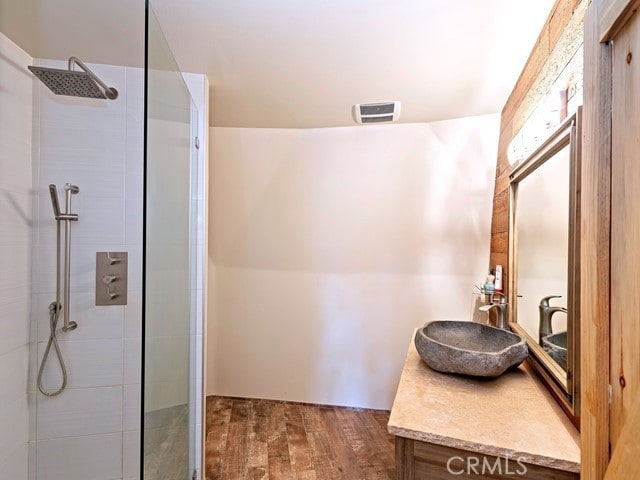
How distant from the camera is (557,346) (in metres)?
1.01

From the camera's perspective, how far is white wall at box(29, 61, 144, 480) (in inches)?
55.4

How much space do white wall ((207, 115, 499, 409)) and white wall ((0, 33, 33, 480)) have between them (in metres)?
1.13

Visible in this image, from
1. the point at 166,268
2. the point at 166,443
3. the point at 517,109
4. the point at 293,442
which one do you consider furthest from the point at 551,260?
the point at 293,442

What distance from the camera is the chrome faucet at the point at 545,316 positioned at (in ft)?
3.56

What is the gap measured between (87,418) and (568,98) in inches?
95.7

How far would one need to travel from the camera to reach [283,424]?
2131mm

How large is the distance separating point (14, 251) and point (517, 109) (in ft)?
8.43

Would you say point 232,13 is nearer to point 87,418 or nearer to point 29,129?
point 29,129

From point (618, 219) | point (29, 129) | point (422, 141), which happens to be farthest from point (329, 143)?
point (618, 219)

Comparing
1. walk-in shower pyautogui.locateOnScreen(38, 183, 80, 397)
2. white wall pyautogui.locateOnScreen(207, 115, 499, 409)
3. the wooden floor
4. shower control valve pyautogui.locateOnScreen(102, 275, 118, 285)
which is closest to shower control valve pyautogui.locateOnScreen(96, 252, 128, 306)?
shower control valve pyautogui.locateOnScreen(102, 275, 118, 285)

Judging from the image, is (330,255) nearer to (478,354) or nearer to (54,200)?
(478,354)

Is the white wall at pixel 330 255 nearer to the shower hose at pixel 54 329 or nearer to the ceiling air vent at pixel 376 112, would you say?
the ceiling air vent at pixel 376 112

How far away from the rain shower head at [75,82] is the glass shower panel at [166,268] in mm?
321

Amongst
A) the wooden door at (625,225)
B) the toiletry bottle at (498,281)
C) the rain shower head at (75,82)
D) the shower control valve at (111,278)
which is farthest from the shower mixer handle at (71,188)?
the toiletry bottle at (498,281)
